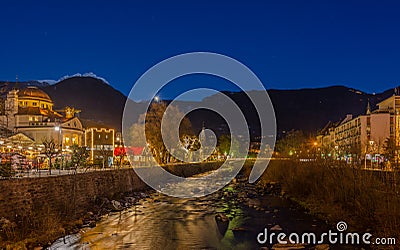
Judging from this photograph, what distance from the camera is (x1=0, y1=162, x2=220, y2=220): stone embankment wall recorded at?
21.6 m

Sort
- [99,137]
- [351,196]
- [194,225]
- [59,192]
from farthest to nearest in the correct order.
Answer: [99,137] → [194,225] → [59,192] → [351,196]

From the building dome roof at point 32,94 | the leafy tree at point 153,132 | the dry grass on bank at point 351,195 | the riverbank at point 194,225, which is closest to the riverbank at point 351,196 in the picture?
the dry grass on bank at point 351,195

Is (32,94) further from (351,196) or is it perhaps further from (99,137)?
(351,196)

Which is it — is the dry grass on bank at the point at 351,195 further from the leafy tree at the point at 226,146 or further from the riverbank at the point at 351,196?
the leafy tree at the point at 226,146

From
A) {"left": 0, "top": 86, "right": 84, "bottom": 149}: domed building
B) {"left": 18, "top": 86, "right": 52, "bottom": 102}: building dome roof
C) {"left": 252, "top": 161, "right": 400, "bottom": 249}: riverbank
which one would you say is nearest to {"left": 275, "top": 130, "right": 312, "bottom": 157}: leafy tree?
{"left": 252, "top": 161, "right": 400, "bottom": 249}: riverbank

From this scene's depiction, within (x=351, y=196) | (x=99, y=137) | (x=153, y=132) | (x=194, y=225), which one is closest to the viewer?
(x=351, y=196)

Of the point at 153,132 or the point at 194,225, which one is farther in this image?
the point at 153,132

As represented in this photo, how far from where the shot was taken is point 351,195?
2498 cm

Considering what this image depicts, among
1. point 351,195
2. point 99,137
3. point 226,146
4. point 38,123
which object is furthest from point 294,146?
point 351,195

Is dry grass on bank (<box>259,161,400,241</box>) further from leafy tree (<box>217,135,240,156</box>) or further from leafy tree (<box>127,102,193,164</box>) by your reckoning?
leafy tree (<box>217,135,240,156</box>)

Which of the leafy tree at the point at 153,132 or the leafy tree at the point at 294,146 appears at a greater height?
the leafy tree at the point at 153,132

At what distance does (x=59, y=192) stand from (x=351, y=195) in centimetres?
1823

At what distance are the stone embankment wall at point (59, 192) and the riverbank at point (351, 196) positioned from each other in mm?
16888

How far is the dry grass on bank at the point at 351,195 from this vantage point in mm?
18922
